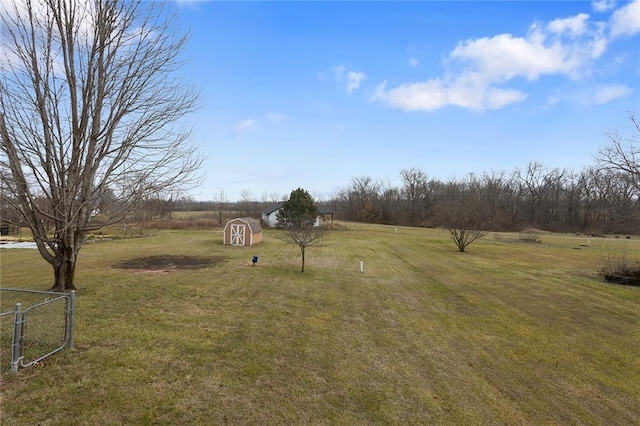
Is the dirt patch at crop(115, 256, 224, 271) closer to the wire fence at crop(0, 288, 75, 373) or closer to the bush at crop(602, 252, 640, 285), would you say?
the wire fence at crop(0, 288, 75, 373)

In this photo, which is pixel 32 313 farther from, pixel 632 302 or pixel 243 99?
pixel 632 302

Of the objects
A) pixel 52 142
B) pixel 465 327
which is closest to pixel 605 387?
pixel 465 327

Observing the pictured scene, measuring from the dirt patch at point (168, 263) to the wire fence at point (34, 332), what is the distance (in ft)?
24.7

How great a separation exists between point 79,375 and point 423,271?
49.4 ft

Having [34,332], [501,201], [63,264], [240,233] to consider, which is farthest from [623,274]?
[501,201]

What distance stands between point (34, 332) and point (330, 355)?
5.81m

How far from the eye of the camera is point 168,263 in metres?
17.0

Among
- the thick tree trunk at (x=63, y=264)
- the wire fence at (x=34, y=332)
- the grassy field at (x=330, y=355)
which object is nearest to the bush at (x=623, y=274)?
the grassy field at (x=330, y=355)

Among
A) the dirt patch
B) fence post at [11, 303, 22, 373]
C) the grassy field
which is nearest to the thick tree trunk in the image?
the grassy field

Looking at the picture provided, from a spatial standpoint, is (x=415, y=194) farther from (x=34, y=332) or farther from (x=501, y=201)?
(x=34, y=332)

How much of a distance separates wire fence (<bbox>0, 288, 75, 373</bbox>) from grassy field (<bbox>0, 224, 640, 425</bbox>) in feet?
0.93

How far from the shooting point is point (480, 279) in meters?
15.2

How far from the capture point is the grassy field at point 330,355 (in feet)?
15.0

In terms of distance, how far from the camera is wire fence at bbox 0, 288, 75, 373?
→ 4.83 metres
